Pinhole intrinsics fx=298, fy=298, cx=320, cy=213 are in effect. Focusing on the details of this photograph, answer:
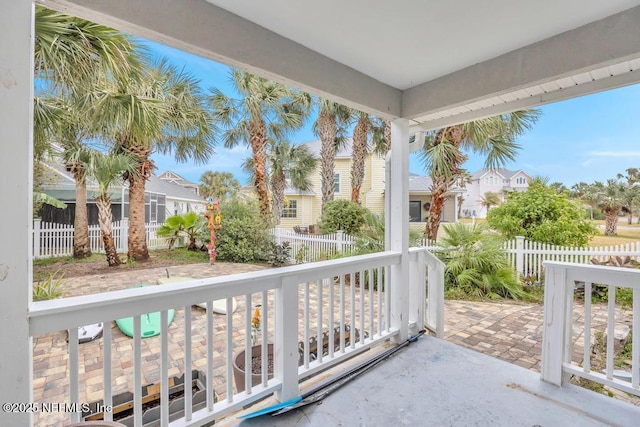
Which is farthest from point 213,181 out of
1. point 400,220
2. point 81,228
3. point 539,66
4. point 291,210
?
point 539,66

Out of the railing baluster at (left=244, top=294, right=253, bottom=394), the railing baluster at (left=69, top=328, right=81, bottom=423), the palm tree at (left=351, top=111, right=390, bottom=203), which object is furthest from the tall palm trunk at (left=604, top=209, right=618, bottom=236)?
the railing baluster at (left=69, top=328, right=81, bottom=423)

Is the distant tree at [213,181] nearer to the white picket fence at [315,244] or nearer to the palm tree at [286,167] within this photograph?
the palm tree at [286,167]

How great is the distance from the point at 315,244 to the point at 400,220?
5.52 meters

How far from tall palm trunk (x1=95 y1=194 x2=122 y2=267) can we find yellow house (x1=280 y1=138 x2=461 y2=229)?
7.92 m

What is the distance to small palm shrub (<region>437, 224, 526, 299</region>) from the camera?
5297 mm

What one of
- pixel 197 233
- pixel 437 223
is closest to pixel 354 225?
pixel 437 223

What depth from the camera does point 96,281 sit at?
5.28m

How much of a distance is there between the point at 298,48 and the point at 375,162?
12.6 metres

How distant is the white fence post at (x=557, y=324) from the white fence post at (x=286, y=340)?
1778mm

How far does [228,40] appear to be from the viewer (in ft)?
5.38

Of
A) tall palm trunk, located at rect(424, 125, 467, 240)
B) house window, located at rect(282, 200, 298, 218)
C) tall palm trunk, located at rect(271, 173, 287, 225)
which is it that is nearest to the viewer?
tall palm trunk, located at rect(424, 125, 467, 240)

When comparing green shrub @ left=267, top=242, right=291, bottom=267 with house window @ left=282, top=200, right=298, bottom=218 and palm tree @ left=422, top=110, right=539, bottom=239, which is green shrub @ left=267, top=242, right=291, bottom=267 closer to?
→ palm tree @ left=422, top=110, right=539, bottom=239

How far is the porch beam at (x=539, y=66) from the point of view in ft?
5.57

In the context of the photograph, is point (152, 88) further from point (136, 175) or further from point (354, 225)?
point (354, 225)
